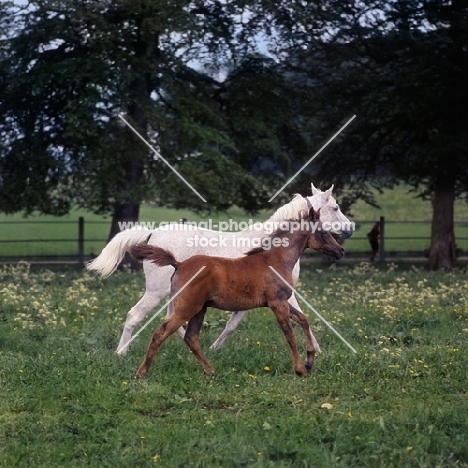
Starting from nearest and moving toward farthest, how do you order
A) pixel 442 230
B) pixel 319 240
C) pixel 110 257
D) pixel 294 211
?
pixel 319 240
pixel 294 211
pixel 110 257
pixel 442 230

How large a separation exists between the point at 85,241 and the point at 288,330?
25558mm

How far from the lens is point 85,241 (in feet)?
108

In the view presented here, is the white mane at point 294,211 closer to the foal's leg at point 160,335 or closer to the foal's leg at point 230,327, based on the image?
the foal's leg at point 230,327

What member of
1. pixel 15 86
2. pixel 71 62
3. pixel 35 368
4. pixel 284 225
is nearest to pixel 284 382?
pixel 284 225

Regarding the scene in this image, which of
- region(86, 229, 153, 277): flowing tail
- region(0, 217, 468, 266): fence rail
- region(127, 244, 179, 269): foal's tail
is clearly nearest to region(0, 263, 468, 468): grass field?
region(86, 229, 153, 277): flowing tail

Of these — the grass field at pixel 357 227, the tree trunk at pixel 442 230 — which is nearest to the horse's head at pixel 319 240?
the tree trunk at pixel 442 230

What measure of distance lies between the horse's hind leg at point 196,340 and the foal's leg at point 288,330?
2.47 ft

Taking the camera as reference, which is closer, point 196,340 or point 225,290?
point 225,290

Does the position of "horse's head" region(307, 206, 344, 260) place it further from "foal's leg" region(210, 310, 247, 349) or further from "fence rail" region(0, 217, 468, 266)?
"fence rail" region(0, 217, 468, 266)

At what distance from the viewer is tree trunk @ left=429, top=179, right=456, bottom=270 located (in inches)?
900

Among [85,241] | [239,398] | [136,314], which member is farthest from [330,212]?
[85,241]

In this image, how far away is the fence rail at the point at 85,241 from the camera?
26003mm

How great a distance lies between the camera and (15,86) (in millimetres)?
20531

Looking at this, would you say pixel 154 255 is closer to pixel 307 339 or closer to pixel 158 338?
pixel 158 338
